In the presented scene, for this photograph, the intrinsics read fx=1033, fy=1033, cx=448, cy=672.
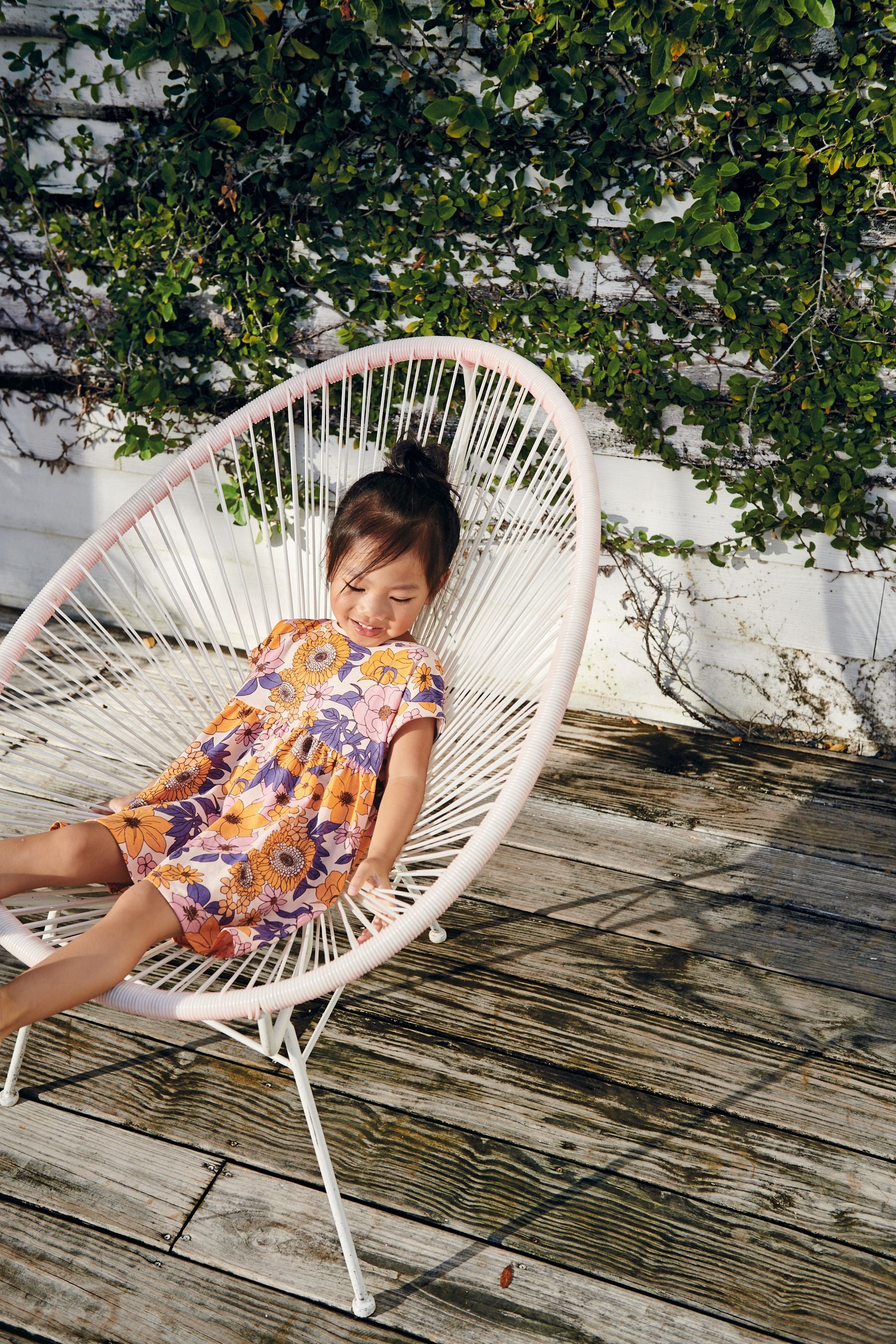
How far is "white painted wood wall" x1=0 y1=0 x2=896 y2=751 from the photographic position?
2.31 meters

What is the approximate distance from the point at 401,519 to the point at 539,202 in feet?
3.38

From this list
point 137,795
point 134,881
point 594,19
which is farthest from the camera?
point 594,19

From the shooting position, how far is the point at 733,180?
2.07 m

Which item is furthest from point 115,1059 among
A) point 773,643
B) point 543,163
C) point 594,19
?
point 594,19

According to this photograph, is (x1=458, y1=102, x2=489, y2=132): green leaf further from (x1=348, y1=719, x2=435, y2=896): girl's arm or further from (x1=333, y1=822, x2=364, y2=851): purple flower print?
(x1=333, y1=822, x2=364, y2=851): purple flower print

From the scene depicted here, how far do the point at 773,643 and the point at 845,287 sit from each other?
776 mm

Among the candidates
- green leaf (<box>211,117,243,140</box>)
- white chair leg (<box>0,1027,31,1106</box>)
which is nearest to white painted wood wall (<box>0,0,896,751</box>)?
green leaf (<box>211,117,243,140</box>)

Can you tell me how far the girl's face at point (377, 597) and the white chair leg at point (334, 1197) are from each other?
24.4 inches

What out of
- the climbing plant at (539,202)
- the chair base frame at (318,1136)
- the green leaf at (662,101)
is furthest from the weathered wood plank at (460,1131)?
the green leaf at (662,101)

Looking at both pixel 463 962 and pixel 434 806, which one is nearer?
pixel 434 806

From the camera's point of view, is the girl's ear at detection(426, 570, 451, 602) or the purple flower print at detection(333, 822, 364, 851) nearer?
the purple flower print at detection(333, 822, 364, 851)

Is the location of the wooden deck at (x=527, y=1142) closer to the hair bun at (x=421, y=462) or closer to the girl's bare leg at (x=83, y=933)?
the girl's bare leg at (x=83, y=933)

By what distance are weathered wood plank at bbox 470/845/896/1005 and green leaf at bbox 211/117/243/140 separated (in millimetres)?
1677

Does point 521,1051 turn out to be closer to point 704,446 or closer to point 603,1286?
point 603,1286
